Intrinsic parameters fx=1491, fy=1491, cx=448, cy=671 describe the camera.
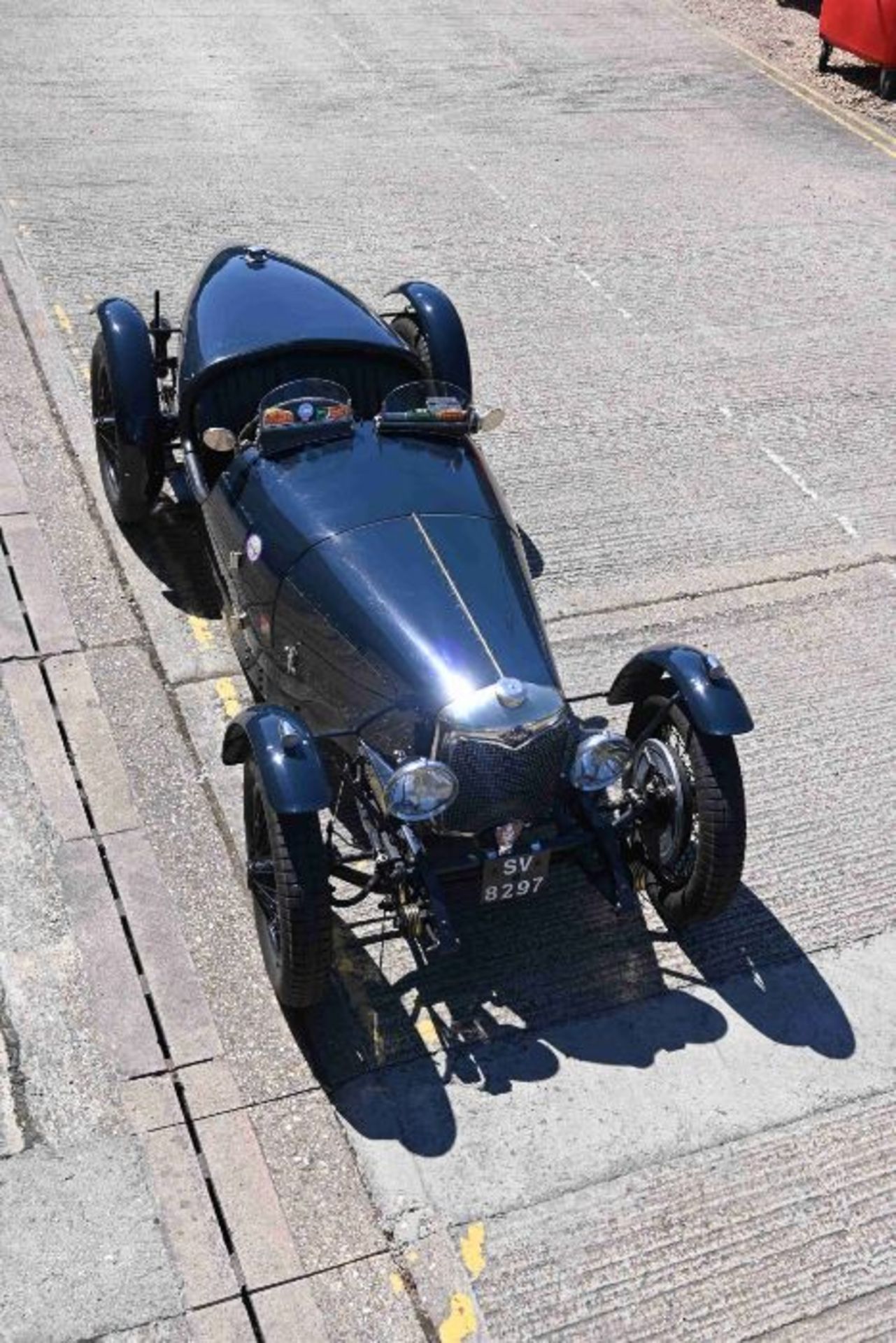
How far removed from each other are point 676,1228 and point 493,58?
14241 mm

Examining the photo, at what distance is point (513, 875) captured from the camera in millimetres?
5633

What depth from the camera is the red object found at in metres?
16.0

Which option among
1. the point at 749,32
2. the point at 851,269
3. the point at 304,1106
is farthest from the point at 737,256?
the point at 304,1106

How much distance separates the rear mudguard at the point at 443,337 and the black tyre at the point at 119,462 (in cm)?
174

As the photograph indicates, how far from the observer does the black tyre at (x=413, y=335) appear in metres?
8.66

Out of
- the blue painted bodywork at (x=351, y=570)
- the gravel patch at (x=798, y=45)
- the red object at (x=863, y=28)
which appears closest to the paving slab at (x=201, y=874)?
the blue painted bodywork at (x=351, y=570)

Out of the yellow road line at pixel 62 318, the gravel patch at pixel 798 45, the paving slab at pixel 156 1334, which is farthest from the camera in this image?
the gravel patch at pixel 798 45

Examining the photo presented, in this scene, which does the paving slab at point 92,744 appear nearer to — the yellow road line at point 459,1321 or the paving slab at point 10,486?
the paving slab at point 10,486

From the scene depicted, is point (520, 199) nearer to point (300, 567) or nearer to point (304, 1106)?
point (300, 567)

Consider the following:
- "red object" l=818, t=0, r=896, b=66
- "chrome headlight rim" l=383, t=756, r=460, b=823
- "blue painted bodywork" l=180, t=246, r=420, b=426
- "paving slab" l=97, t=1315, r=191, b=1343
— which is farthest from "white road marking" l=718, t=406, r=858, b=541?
"red object" l=818, t=0, r=896, b=66

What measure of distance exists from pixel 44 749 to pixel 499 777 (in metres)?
2.40

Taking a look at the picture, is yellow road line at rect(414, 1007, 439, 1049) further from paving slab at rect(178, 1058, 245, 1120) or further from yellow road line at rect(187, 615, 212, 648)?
yellow road line at rect(187, 615, 212, 648)

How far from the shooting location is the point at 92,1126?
523 centimetres

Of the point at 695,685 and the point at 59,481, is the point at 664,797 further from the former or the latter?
the point at 59,481
